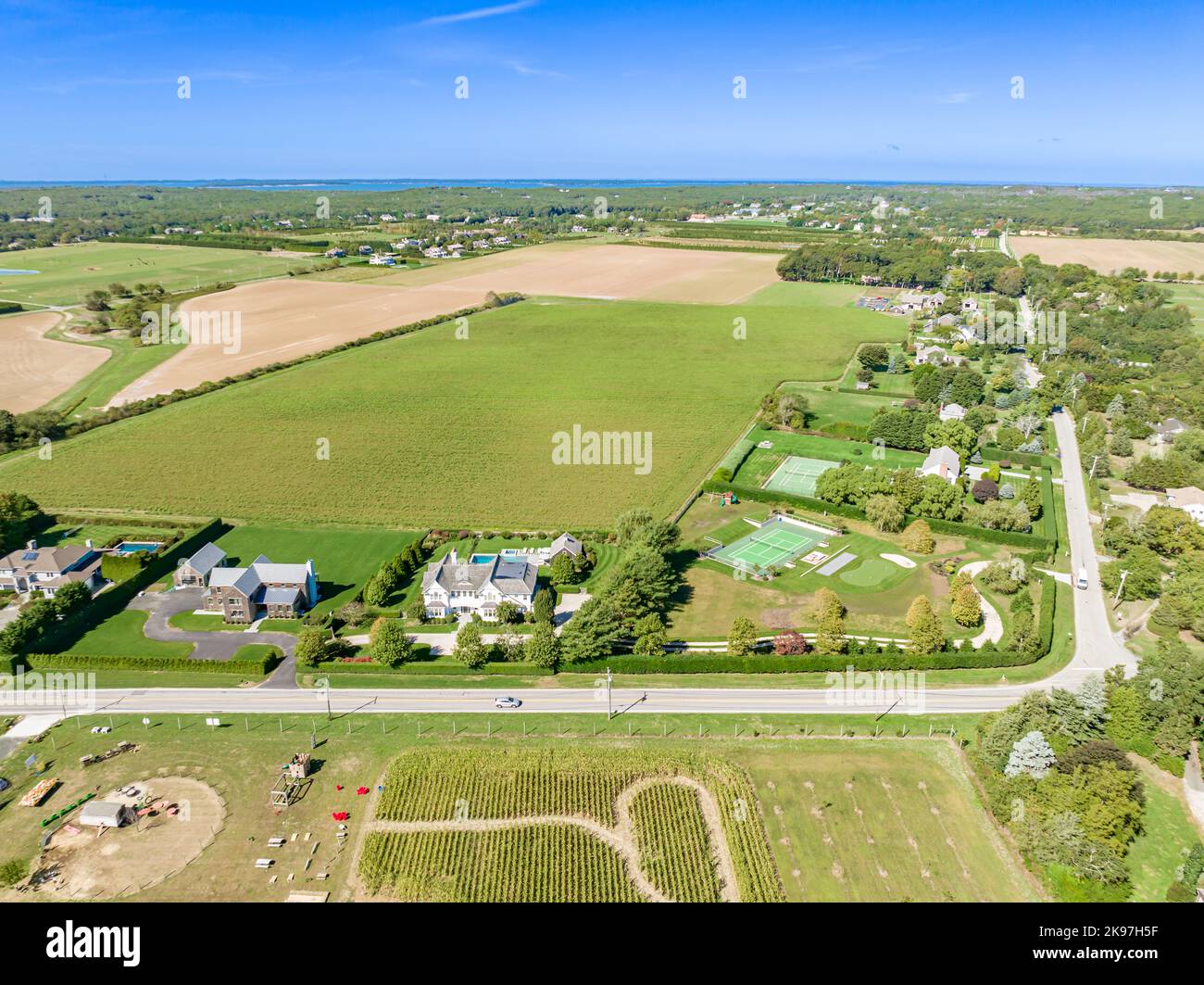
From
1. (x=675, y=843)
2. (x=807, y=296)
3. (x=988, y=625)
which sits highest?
(x=807, y=296)

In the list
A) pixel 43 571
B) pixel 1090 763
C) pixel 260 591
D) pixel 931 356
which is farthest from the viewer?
pixel 931 356

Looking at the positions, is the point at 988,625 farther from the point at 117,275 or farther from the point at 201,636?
the point at 117,275

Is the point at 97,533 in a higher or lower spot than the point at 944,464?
lower

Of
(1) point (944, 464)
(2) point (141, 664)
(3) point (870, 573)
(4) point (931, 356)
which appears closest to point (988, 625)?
(3) point (870, 573)

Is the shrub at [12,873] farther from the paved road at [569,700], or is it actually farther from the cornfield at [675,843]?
the cornfield at [675,843]
